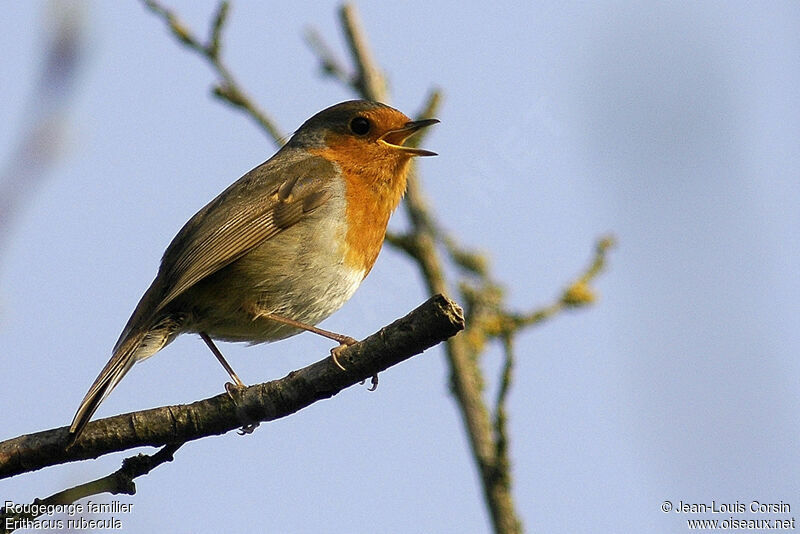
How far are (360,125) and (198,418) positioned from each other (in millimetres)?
3110

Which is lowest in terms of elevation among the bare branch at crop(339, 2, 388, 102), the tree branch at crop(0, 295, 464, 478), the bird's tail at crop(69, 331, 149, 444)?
the tree branch at crop(0, 295, 464, 478)

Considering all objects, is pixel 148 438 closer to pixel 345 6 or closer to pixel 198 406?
pixel 198 406

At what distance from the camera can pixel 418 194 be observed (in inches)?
322

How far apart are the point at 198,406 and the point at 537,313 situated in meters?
3.07

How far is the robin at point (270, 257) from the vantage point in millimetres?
5793

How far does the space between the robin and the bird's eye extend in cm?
37

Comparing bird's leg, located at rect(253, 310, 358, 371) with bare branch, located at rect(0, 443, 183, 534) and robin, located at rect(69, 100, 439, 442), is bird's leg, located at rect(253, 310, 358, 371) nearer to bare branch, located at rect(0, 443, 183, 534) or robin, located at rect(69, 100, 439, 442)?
robin, located at rect(69, 100, 439, 442)

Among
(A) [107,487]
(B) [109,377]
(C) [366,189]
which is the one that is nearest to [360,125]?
(C) [366,189]

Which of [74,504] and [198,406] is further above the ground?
[198,406]

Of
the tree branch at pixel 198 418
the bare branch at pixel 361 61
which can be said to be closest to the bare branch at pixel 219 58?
the bare branch at pixel 361 61

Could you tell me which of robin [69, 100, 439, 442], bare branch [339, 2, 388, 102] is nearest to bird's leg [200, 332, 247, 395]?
robin [69, 100, 439, 442]

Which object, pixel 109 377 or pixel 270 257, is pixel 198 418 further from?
pixel 270 257

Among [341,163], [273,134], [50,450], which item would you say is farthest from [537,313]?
[50,450]

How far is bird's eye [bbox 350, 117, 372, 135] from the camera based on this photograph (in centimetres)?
691
